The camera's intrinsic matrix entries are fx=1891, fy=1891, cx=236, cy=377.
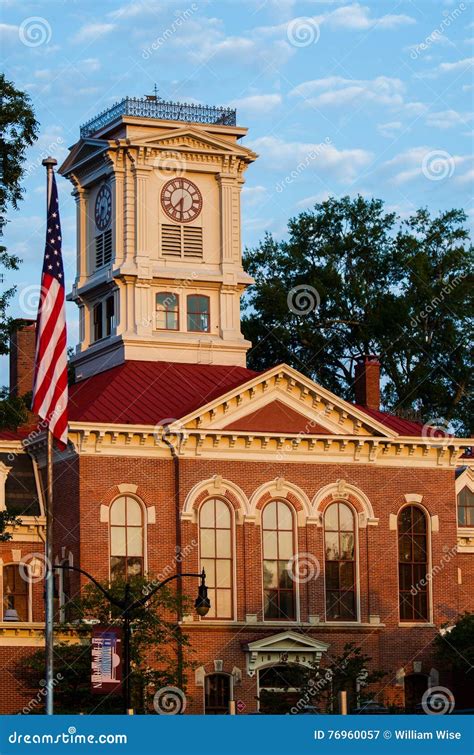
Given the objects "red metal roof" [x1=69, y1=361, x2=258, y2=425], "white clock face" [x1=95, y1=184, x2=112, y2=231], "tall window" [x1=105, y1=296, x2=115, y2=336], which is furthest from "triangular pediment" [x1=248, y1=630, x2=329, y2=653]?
"white clock face" [x1=95, y1=184, x2=112, y2=231]

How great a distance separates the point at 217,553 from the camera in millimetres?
56469

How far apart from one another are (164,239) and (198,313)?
8.95 ft

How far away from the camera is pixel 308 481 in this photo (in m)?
57.9

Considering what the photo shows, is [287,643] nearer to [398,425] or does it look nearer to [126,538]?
[126,538]

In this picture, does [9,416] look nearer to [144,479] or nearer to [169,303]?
[144,479]

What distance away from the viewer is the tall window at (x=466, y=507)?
6344 centimetres

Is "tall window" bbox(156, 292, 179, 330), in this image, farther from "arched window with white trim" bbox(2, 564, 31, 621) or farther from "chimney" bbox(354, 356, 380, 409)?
"arched window with white trim" bbox(2, 564, 31, 621)

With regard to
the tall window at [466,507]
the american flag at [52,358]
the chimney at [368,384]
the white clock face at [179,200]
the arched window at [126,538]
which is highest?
the white clock face at [179,200]

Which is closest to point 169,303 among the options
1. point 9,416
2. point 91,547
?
point 91,547

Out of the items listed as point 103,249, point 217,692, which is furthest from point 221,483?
point 103,249

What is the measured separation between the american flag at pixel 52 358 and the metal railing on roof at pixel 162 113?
82.0ft

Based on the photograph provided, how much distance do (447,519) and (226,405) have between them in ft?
28.1

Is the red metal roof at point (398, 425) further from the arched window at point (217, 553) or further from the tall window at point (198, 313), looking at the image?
the arched window at point (217, 553)

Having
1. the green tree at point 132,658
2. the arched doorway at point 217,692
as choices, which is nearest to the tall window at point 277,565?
the arched doorway at point 217,692
